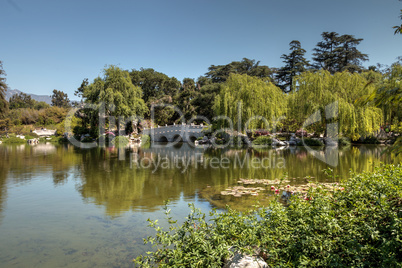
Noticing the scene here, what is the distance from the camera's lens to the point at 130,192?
8.02 metres

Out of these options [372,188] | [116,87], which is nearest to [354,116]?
[372,188]

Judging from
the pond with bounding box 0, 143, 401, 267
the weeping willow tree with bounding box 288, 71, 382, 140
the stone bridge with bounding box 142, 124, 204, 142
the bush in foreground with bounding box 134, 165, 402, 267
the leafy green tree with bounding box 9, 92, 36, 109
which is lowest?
the pond with bounding box 0, 143, 401, 267

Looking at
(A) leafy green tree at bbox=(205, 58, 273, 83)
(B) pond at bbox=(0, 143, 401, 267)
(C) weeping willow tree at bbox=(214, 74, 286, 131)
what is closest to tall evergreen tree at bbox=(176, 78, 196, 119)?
(A) leafy green tree at bbox=(205, 58, 273, 83)

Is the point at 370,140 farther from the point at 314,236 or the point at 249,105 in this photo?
the point at 314,236

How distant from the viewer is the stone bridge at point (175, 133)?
31656 mm

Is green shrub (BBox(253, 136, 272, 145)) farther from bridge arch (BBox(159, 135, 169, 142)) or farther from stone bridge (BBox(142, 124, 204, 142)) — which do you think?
bridge arch (BBox(159, 135, 169, 142))

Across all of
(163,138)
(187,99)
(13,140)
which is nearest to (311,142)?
(163,138)

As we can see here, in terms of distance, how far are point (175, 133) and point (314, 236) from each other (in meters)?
30.0

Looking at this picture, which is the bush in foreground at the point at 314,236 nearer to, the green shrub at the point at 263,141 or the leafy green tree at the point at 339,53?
the green shrub at the point at 263,141

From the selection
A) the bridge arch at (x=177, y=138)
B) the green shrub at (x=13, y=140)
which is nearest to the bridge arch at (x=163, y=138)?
the bridge arch at (x=177, y=138)

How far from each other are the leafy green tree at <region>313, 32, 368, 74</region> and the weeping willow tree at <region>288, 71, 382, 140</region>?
669 inches

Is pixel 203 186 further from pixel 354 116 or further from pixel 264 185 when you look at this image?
pixel 354 116

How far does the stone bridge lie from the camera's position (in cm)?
3166

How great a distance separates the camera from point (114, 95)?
2856 centimetres
